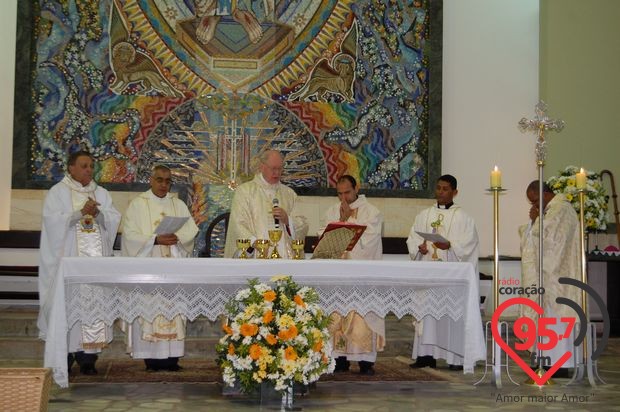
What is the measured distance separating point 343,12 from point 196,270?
590cm

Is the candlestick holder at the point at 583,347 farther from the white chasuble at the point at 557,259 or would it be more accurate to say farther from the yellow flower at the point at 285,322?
the yellow flower at the point at 285,322

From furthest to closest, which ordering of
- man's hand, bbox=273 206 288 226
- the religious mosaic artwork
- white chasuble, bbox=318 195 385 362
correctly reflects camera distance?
the religious mosaic artwork → white chasuble, bbox=318 195 385 362 → man's hand, bbox=273 206 288 226

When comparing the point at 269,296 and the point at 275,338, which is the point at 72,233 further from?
the point at 275,338

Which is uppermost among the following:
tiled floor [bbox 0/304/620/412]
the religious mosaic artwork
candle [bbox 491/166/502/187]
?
the religious mosaic artwork

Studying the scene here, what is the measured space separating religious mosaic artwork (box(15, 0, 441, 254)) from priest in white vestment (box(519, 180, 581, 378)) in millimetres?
3328

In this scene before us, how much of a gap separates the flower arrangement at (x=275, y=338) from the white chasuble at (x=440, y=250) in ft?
7.28

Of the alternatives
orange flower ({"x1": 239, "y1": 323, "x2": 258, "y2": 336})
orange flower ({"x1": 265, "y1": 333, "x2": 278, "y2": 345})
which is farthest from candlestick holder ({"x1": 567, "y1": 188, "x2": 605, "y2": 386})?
orange flower ({"x1": 239, "y1": 323, "x2": 258, "y2": 336})

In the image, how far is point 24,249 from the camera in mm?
11125

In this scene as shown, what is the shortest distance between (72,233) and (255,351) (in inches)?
111

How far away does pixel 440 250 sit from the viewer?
29.8 feet

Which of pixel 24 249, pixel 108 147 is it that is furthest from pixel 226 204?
pixel 24 249

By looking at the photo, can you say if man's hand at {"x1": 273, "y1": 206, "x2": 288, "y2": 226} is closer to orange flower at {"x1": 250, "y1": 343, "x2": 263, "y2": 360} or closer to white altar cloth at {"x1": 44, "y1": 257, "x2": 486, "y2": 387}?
white altar cloth at {"x1": 44, "y1": 257, "x2": 486, "y2": 387}

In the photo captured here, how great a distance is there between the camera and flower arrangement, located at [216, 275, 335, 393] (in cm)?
632

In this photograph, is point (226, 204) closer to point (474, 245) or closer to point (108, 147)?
point (108, 147)
